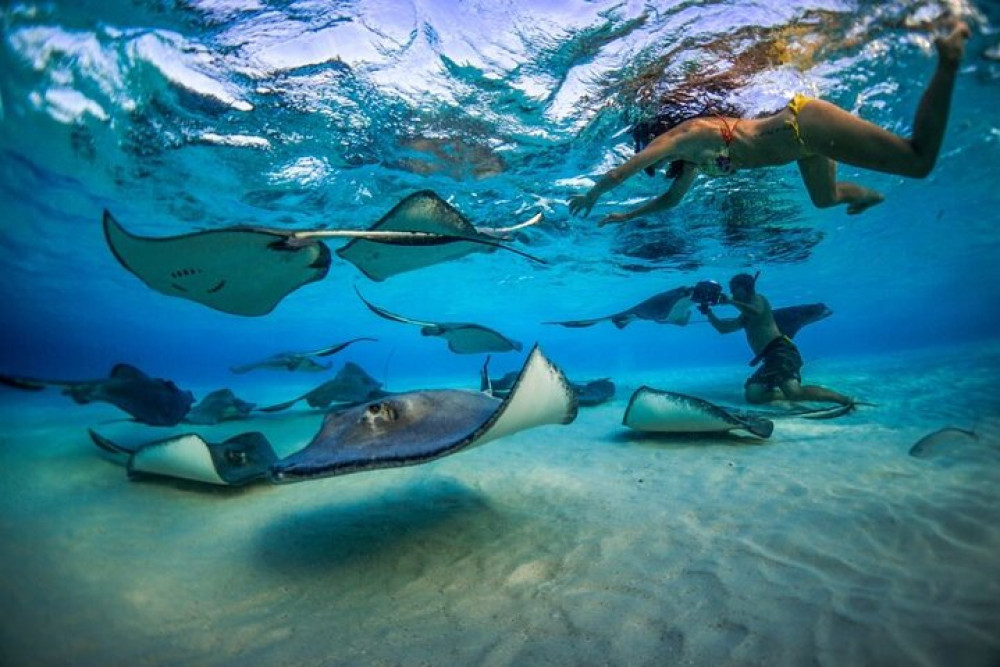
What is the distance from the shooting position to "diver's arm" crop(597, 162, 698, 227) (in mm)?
5045

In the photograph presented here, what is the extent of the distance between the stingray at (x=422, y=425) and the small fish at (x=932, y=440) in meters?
4.08

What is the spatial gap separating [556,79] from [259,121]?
5472 millimetres

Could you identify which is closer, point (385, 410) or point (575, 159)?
point (385, 410)

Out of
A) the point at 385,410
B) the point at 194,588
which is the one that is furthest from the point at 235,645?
the point at 385,410

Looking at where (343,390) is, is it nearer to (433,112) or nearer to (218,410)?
(218,410)

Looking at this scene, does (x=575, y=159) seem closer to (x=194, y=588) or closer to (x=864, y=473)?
(x=864, y=473)

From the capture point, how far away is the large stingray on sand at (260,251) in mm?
3389

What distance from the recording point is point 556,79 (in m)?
6.63

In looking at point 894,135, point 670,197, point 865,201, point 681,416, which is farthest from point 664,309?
point 894,135

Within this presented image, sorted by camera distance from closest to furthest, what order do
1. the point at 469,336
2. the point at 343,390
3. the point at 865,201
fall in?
the point at 865,201, the point at 469,336, the point at 343,390

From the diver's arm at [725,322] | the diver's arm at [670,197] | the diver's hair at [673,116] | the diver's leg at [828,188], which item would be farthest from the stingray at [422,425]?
the diver's arm at [725,322]

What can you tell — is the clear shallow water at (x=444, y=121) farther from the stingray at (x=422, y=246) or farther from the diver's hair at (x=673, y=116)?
the stingray at (x=422, y=246)

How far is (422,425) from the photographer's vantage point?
8.61 feet

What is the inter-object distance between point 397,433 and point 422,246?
2.79 meters
